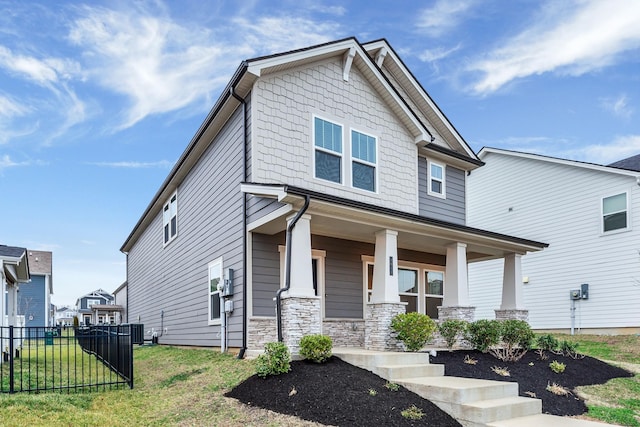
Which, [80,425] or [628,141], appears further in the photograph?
[628,141]

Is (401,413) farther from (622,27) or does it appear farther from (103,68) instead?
(622,27)

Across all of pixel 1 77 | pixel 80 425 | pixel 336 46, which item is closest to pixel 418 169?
pixel 336 46

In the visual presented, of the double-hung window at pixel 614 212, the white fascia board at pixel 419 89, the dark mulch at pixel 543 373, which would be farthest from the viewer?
the double-hung window at pixel 614 212

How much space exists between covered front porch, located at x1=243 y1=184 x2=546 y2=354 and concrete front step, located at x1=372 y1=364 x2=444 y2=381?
133 cm

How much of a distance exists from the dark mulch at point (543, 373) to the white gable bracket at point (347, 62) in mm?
6791

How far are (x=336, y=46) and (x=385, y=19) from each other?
3.34m

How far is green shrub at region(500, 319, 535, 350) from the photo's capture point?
1052cm

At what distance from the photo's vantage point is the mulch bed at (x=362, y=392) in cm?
640

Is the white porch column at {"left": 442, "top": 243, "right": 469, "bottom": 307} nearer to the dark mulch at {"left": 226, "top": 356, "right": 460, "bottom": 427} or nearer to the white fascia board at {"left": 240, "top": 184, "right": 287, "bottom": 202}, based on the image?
the dark mulch at {"left": 226, "top": 356, "right": 460, "bottom": 427}

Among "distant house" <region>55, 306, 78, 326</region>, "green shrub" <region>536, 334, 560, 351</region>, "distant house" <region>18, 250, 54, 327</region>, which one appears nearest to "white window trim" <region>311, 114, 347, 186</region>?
"green shrub" <region>536, 334, 560, 351</region>

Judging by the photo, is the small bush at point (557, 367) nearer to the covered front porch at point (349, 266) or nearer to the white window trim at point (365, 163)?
the covered front porch at point (349, 266)

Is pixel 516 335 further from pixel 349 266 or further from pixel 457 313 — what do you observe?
pixel 349 266

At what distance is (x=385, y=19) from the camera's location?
47.5 feet

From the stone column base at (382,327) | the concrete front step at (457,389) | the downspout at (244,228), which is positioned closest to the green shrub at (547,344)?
Answer: the stone column base at (382,327)
